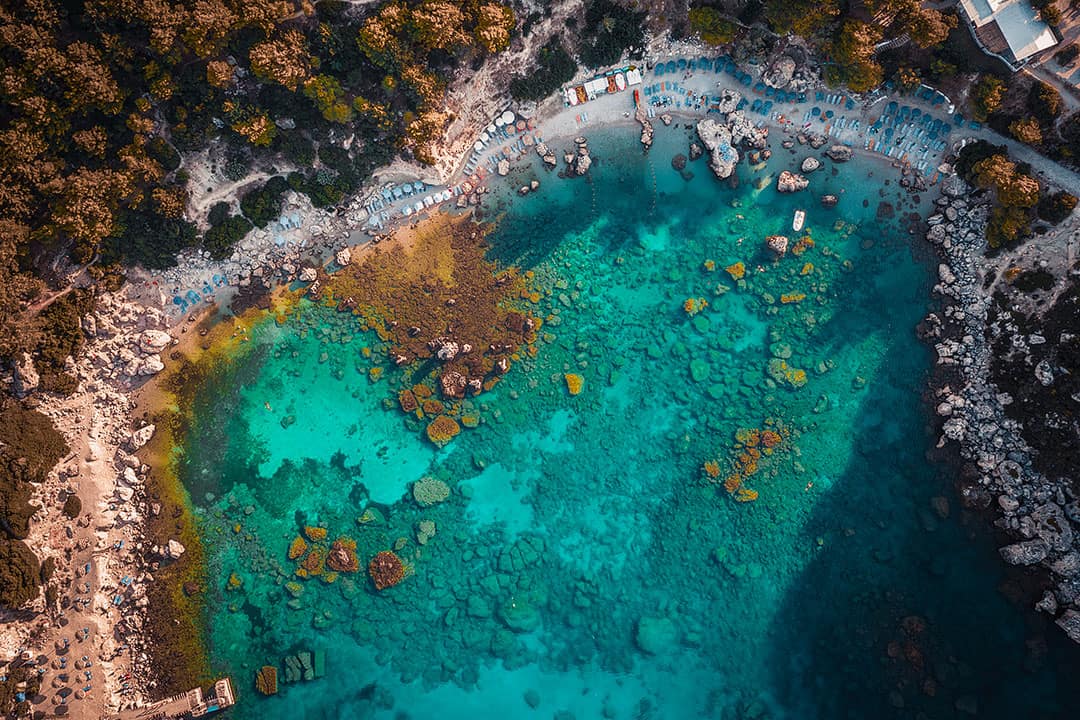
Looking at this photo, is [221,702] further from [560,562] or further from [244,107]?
[244,107]

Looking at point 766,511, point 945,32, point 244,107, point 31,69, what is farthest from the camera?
point 766,511

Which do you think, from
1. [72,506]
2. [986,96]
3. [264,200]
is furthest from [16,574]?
[986,96]

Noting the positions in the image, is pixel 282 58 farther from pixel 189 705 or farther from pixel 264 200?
pixel 189 705

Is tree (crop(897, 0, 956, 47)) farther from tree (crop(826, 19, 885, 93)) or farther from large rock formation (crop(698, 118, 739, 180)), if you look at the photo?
large rock formation (crop(698, 118, 739, 180))

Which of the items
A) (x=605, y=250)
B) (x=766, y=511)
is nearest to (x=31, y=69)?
(x=605, y=250)

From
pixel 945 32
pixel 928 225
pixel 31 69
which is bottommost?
pixel 928 225

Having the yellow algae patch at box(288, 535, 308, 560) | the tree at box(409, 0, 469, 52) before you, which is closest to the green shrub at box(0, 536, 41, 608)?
the yellow algae patch at box(288, 535, 308, 560)

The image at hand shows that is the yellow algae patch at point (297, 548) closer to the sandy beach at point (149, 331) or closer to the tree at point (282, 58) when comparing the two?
the sandy beach at point (149, 331)
